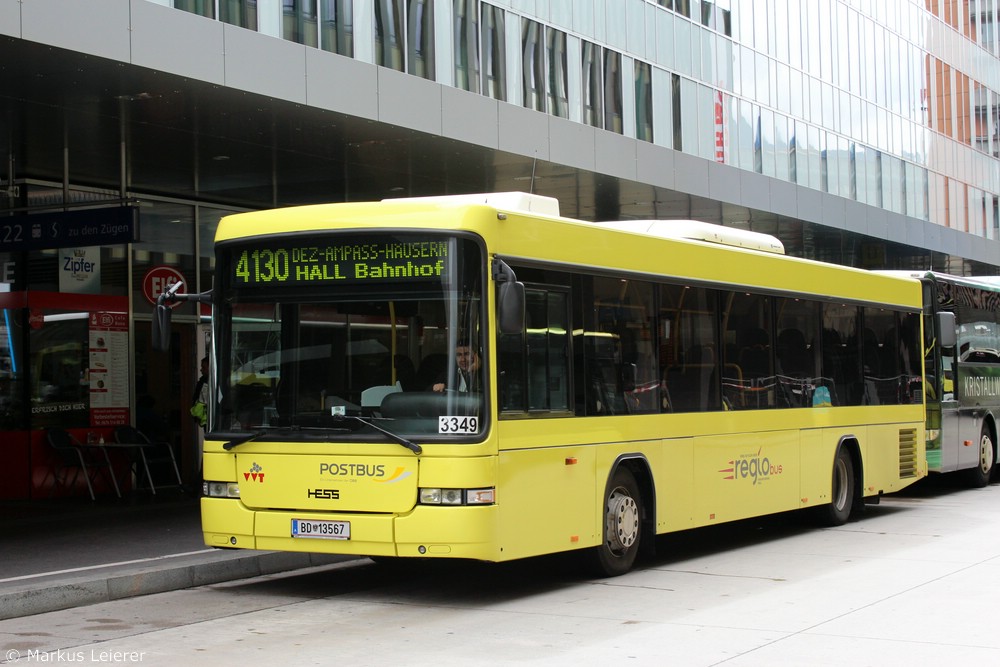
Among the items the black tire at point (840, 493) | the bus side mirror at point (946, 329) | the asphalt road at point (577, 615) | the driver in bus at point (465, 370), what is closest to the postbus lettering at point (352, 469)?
the driver in bus at point (465, 370)

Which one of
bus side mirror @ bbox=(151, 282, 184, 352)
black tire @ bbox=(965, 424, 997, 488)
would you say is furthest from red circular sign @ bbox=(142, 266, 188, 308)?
black tire @ bbox=(965, 424, 997, 488)

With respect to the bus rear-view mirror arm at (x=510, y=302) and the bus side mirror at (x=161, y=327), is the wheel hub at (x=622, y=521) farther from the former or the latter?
the bus side mirror at (x=161, y=327)

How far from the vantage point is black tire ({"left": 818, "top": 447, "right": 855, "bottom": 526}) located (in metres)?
15.2

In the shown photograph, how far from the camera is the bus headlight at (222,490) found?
33.0ft

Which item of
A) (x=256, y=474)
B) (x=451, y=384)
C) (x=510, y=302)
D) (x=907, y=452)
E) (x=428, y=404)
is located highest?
(x=510, y=302)

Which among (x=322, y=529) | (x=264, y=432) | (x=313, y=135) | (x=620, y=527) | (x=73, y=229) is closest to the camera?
(x=322, y=529)

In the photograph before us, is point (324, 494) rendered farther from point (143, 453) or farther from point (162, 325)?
point (143, 453)

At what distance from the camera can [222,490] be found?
33.2 ft

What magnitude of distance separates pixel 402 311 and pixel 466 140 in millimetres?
7224

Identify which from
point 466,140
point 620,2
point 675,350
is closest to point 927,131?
point 620,2

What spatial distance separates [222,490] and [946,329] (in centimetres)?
1249

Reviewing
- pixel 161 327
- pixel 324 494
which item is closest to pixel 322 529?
pixel 324 494

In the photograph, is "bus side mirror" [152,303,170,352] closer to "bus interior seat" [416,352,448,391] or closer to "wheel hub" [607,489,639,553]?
"bus interior seat" [416,352,448,391]

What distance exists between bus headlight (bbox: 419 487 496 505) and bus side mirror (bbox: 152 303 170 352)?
226 centimetres
